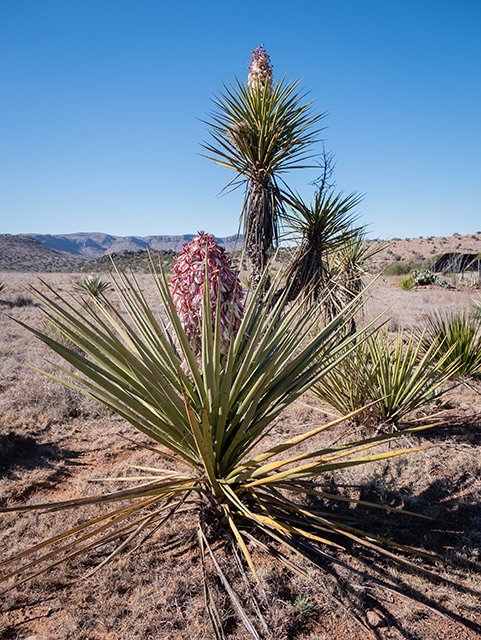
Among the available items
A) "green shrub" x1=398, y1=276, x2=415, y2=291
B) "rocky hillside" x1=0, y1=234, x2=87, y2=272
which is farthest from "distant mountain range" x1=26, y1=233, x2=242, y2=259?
"green shrub" x1=398, y1=276, x2=415, y2=291

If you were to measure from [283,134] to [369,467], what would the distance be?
13.9 feet

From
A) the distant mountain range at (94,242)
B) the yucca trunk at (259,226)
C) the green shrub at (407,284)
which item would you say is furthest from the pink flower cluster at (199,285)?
the distant mountain range at (94,242)

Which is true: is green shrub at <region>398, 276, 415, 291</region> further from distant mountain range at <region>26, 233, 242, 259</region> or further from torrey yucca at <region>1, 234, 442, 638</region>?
distant mountain range at <region>26, 233, 242, 259</region>

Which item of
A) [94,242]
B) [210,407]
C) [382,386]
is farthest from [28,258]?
[94,242]

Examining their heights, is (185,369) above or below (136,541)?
above

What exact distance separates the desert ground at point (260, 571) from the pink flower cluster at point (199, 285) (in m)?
→ 0.84

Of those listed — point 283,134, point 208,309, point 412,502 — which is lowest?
point 412,502

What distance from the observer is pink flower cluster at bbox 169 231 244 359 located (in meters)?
2.30

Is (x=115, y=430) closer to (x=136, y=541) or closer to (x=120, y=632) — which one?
(x=136, y=541)

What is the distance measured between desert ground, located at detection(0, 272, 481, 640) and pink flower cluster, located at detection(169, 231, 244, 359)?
839 millimetres

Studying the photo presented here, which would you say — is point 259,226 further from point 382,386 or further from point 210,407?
point 210,407

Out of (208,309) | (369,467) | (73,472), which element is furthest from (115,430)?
(208,309)

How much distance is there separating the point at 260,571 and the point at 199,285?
1.79 metres

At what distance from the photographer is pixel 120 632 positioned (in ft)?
5.99
